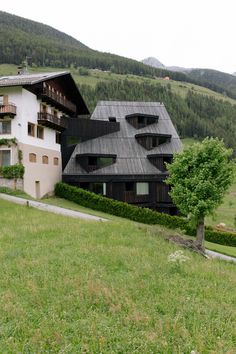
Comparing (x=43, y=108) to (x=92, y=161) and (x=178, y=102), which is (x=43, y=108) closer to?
(x=92, y=161)

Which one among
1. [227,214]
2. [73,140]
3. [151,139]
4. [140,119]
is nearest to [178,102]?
[227,214]

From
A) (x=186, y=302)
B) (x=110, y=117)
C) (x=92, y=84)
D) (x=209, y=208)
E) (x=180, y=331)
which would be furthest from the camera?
(x=92, y=84)

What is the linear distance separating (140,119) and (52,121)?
14828 millimetres

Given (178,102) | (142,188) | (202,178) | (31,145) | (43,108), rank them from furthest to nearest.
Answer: (178,102), (142,188), (43,108), (31,145), (202,178)

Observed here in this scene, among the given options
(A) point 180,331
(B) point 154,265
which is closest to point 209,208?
(B) point 154,265

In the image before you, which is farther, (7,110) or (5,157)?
(5,157)

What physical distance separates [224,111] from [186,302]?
6885 inches

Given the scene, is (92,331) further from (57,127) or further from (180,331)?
(57,127)

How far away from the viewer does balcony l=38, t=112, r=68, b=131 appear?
1526 inches

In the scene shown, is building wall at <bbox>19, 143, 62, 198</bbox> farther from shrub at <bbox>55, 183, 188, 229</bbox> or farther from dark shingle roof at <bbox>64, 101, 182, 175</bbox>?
shrub at <bbox>55, 183, 188, 229</bbox>

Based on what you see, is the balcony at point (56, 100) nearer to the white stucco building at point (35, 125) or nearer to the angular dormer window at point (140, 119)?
the white stucco building at point (35, 125)

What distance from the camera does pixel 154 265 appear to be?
12930 mm

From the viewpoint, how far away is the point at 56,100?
41.2 meters

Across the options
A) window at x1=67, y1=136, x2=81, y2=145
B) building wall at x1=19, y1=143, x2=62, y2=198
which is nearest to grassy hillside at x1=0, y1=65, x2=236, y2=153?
window at x1=67, y1=136, x2=81, y2=145
